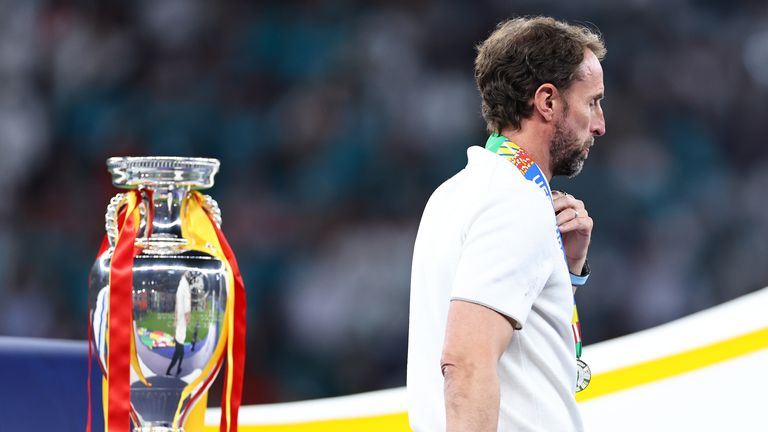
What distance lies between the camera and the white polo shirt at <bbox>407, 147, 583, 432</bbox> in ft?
4.04

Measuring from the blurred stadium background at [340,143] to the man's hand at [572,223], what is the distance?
304 cm

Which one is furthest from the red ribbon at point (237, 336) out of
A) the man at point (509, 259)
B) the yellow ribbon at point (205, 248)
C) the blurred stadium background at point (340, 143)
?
the blurred stadium background at point (340, 143)

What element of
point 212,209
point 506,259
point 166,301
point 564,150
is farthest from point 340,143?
point 506,259

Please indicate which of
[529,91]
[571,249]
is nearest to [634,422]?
[571,249]

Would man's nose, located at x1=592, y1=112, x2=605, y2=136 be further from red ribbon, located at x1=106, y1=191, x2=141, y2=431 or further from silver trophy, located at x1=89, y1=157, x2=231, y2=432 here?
red ribbon, located at x1=106, y1=191, x2=141, y2=431

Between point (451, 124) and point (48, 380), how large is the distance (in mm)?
3274

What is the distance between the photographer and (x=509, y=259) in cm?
123

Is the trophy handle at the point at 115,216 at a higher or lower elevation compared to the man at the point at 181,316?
higher

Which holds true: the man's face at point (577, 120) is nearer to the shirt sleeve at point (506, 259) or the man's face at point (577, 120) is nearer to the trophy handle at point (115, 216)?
the shirt sleeve at point (506, 259)

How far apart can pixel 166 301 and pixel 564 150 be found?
0.64 metres

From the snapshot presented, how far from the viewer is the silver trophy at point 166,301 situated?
1.56m

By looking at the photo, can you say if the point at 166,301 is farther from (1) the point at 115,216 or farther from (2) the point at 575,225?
(2) the point at 575,225

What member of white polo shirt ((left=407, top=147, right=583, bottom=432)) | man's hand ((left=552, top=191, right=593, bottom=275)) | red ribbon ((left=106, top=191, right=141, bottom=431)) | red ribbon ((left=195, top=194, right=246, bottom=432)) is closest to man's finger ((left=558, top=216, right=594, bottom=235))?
man's hand ((left=552, top=191, right=593, bottom=275))

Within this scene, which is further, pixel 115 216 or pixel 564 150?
pixel 115 216
